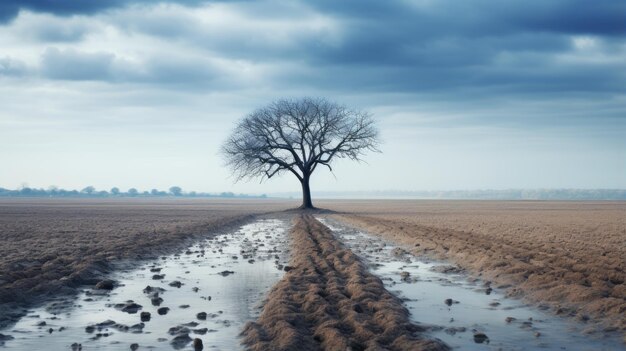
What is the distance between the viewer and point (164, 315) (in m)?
10.0

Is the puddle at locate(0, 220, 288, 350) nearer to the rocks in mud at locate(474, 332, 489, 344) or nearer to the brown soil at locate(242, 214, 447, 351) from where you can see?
the brown soil at locate(242, 214, 447, 351)

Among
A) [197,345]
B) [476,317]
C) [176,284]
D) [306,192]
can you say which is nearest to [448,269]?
[476,317]

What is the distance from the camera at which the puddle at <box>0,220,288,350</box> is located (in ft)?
27.3

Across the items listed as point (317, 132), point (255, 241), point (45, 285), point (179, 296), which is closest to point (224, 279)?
point (179, 296)

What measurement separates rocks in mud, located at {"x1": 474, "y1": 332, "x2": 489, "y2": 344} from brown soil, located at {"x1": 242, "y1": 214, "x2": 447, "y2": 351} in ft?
2.40

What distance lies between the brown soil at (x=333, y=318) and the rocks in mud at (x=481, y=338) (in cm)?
73

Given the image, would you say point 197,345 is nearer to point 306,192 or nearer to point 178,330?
point 178,330

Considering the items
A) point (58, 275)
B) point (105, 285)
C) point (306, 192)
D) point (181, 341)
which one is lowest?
point (181, 341)

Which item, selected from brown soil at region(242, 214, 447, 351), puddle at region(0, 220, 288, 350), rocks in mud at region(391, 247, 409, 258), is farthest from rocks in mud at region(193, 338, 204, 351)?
rocks in mud at region(391, 247, 409, 258)

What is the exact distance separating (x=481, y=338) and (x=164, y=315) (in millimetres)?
5332

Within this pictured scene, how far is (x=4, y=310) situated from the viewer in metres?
10.1

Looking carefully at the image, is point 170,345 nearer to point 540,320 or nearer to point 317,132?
point 540,320

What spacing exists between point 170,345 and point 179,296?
3.84 m

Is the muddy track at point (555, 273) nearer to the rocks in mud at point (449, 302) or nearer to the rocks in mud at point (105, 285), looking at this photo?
the rocks in mud at point (449, 302)
